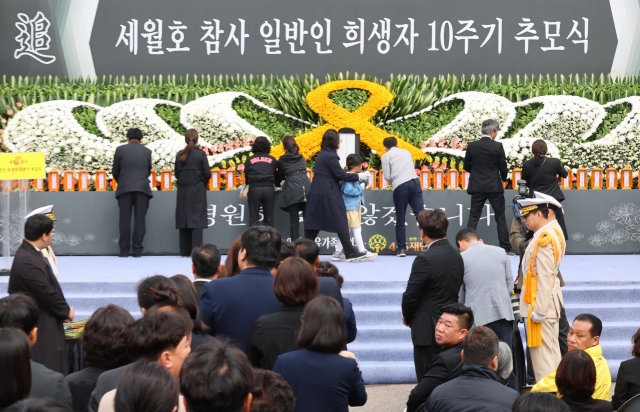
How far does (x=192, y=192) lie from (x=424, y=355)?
5.68m

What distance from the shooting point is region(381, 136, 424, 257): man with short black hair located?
10711mm

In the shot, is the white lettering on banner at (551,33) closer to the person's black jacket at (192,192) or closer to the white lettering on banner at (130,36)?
the white lettering on banner at (130,36)

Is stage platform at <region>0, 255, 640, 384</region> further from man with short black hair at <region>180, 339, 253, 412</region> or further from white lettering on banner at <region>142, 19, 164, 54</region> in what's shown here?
white lettering on banner at <region>142, 19, 164, 54</region>

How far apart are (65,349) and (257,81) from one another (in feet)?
33.1

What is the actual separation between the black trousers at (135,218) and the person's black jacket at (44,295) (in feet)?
17.7

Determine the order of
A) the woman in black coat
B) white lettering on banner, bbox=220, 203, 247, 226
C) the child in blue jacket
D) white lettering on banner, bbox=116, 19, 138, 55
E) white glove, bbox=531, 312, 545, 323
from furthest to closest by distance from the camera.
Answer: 1. white lettering on banner, bbox=116, 19, 138, 55
2. white lettering on banner, bbox=220, 203, 247, 226
3. the woman in black coat
4. the child in blue jacket
5. white glove, bbox=531, 312, 545, 323

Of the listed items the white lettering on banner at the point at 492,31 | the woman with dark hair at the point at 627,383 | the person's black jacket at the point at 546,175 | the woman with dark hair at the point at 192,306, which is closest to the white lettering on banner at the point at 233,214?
the person's black jacket at the point at 546,175

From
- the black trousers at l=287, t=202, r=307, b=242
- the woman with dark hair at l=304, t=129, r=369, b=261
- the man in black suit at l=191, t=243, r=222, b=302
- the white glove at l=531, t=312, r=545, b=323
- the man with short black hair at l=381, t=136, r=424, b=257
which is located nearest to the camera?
the man in black suit at l=191, t=243, r=222, b=302

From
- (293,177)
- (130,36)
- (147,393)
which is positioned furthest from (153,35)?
(147,393)

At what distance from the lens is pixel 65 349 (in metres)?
5.50

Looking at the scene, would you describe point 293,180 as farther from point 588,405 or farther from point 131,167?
point 588,405

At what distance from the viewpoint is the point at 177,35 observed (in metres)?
16.1

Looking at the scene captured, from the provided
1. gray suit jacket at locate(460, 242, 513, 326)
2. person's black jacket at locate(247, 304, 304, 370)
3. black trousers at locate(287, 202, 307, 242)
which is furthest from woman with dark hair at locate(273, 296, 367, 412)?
black trousers at locate(287, 202, 307, 242)

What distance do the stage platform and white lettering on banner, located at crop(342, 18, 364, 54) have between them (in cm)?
643
